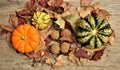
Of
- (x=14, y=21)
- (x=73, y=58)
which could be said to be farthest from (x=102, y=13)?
(x=14, y=21)

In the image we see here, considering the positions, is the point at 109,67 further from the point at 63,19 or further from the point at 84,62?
the point at 63,19

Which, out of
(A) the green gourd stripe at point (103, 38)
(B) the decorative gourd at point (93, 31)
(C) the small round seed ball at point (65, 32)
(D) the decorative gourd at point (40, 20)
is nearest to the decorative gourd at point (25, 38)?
(D) the decorative gourd at point (40, 20)

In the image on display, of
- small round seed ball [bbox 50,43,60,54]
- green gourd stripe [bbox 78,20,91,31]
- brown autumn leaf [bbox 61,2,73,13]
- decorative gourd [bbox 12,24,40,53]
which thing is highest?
brown autumn leaf [bbox 61,2,73,13]

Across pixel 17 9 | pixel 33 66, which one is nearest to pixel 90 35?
pixel 33 66

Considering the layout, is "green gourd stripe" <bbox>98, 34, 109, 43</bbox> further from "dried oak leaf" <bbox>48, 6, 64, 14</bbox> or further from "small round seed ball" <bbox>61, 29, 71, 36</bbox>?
"dried oak leaf" <bbox>48, 6, 64, 14</bbox>

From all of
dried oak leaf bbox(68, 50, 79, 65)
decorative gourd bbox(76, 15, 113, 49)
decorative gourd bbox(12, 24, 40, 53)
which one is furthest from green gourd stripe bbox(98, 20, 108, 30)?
decorative gourd bbox(12, 24, 40, 53)

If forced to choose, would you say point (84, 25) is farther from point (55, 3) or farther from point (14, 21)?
point (14, 21)
